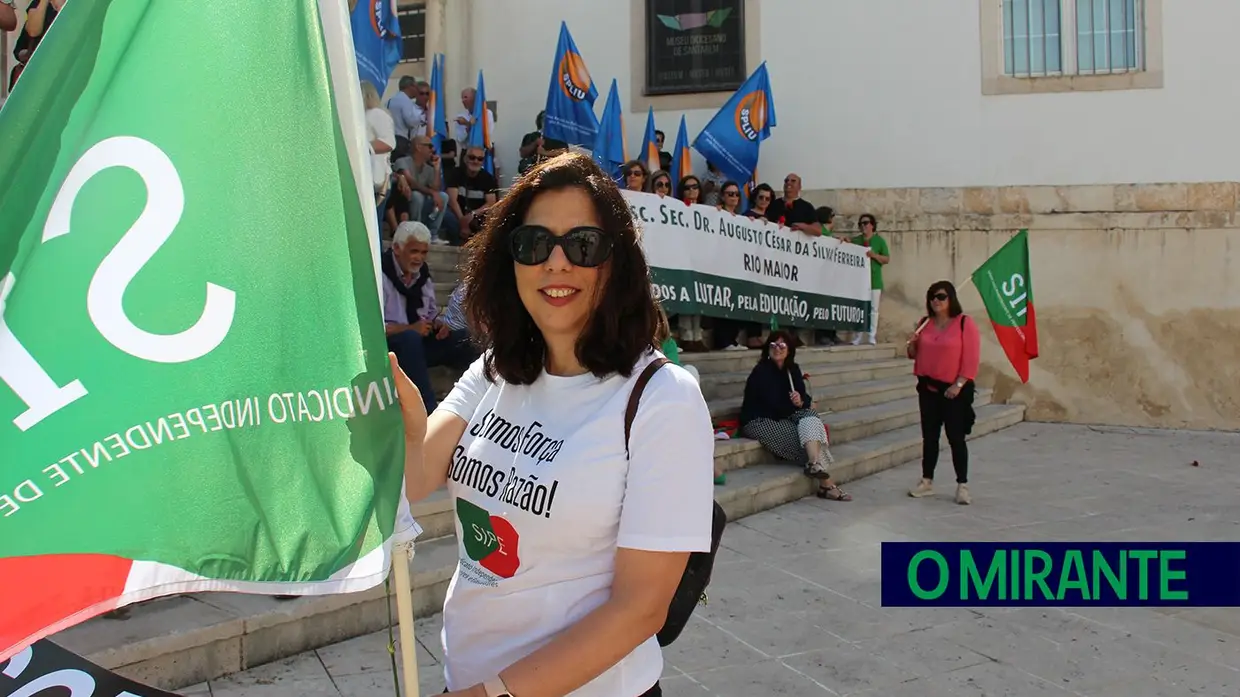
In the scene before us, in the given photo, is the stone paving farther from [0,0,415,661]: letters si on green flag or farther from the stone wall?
the stone wall

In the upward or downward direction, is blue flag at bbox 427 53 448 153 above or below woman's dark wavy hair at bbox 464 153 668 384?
above

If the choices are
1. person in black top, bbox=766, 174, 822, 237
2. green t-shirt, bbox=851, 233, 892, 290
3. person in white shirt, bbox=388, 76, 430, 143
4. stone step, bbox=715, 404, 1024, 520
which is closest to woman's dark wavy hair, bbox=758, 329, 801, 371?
stone step, bbox=715, 404, 1024, 520

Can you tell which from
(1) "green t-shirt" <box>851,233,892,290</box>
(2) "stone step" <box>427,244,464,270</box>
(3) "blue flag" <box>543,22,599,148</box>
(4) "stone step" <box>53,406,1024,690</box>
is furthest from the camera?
(1) "green t-shirt" <box>851,233,892,290</box>

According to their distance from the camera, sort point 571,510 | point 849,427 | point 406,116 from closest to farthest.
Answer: point 571,510 < point 849,427 < point 406,116

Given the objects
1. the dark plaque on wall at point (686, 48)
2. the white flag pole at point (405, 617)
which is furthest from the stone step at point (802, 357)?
the white flag pole at point (405, 617)

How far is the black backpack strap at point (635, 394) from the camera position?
1.75 meters

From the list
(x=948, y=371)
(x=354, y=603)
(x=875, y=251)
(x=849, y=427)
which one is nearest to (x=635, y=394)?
(x=354, y=603)

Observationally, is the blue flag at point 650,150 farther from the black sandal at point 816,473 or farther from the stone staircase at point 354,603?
the black sandal at point 816,473

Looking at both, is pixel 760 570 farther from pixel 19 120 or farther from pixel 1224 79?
pixel 1224 79

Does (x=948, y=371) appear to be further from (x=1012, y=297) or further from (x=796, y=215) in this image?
(x=796, y=215)

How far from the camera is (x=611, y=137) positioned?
1305 centimetres

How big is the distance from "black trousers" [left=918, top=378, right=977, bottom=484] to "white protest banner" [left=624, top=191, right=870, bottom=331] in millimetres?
2515

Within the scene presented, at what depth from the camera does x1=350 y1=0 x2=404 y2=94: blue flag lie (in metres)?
9.30

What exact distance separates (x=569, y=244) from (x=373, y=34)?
8.21m
